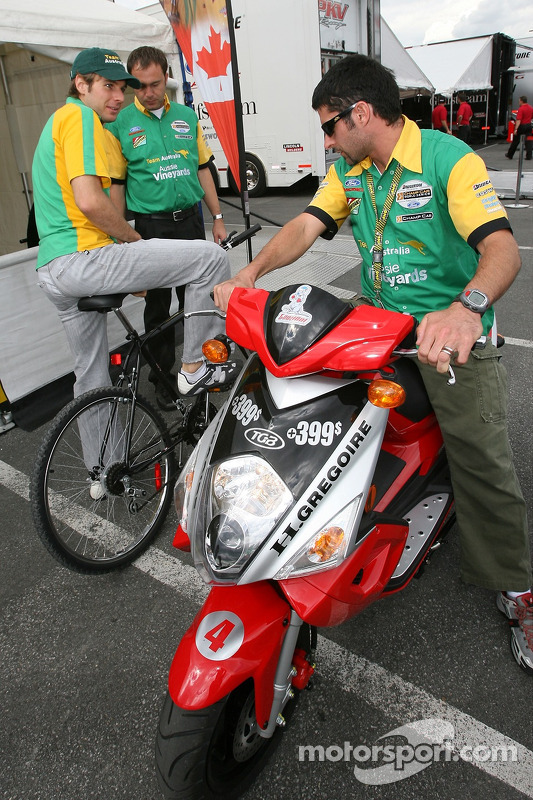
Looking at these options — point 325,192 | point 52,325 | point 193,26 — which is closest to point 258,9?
point 193,26

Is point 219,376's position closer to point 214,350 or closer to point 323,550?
point 214,350

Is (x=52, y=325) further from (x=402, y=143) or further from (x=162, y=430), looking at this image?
(x=402, y=143)

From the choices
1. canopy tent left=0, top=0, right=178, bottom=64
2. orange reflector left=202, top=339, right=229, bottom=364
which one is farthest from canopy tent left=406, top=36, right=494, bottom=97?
orange reflector left=202, top=339, right=229, bottom=364

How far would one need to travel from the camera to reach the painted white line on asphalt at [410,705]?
1750mm

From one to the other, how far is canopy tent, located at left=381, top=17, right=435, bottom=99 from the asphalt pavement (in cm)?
1311

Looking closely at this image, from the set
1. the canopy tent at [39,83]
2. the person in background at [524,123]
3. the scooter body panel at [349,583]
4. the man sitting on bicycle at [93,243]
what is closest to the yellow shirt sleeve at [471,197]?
the scooter body panel at [349,583]

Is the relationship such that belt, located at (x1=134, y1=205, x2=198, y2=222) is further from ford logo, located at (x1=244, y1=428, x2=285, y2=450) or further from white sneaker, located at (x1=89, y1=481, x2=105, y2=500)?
ford logo, located at (x1=244, y1=428, x2=285, y2=450)

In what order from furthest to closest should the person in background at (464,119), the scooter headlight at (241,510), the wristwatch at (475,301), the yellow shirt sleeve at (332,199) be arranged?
the person in background at (464,119) < the yellow shirt sleeve at (332,199) < the wristwatch at (475,301) < the scooter headlight at (241,510)

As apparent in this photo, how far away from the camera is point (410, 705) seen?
6.44ft

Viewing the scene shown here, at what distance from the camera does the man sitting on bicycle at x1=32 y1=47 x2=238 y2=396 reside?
2.51 m

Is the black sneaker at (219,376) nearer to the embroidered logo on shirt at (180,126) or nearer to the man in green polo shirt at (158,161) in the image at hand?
the man in green polo shirt at (158,161)

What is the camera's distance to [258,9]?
10.1 metres

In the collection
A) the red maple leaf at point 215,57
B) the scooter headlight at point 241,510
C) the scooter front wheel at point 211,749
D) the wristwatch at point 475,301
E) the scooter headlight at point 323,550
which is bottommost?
the scooter front wheel at point 211,749

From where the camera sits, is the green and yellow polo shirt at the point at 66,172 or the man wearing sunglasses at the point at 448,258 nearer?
the man wearing sunglasses at the point at 448,258
